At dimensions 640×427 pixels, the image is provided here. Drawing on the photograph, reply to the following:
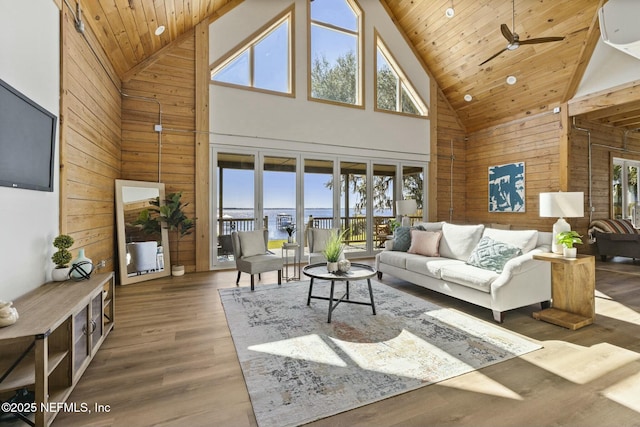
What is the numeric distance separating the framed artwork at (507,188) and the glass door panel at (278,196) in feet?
16.2

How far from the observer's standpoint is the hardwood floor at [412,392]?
1.66 meters

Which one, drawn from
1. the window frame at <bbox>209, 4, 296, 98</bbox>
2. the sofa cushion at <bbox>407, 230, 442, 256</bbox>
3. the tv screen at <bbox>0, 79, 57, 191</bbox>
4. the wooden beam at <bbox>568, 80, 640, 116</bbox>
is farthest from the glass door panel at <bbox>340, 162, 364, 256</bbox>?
the tv screen at <bbox>0, 79, 57, 191</bbox>

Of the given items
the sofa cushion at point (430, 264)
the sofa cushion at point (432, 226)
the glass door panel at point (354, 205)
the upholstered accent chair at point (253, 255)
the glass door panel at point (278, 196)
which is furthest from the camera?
the glass door panel at point (354, 205)

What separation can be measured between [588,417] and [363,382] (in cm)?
122

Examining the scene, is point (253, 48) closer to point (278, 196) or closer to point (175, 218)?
point (278, 196)

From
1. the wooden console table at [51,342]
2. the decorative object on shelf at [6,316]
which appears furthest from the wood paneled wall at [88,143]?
the decorative object on shelf at [6,316]

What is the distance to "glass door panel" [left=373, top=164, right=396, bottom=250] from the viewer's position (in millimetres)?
7074

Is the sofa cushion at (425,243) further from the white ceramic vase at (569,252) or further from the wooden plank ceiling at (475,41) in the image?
the wooden plank ceiling at (475,41)

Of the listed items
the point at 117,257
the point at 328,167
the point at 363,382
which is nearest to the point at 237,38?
the point at 328,167

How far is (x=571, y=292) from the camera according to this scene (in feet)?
10.2

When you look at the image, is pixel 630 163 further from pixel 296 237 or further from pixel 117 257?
pixel 117 257

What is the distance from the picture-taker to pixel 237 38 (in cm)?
572

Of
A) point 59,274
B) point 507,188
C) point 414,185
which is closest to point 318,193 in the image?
point 414,185

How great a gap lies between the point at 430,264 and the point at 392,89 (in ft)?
16.5
